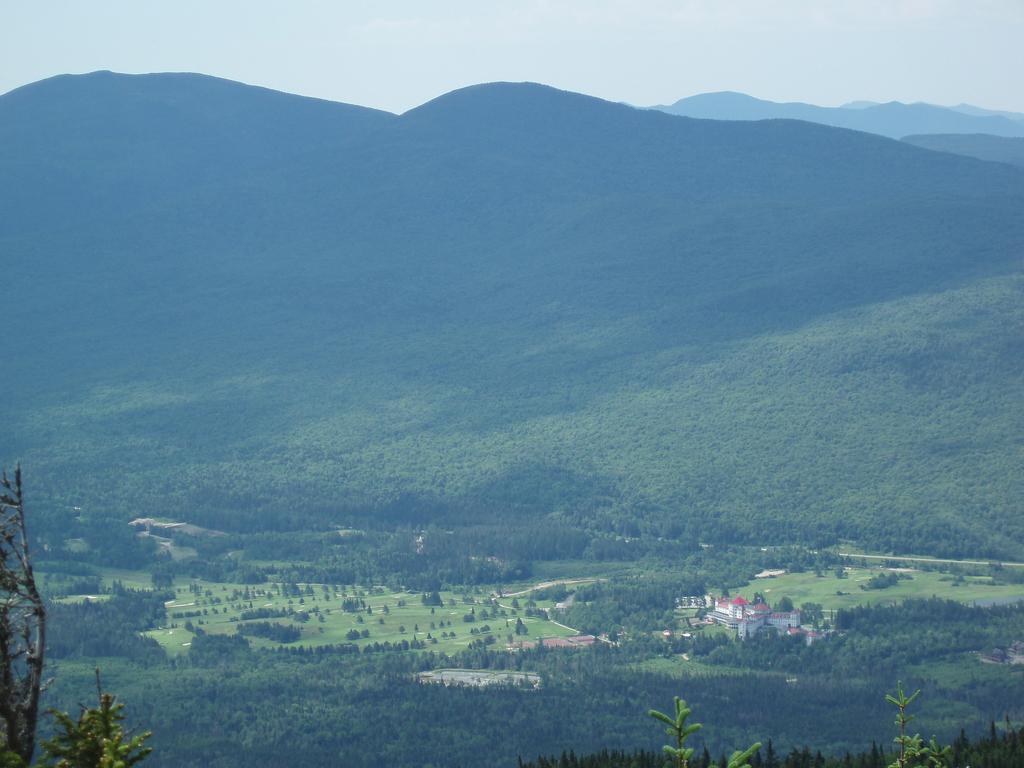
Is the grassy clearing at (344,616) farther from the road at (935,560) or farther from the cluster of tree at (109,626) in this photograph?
the road at (935,560)

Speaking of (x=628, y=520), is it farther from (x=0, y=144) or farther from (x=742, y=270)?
(x=0, y=144)

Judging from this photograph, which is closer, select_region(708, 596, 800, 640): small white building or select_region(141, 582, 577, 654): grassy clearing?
select_region(708, 596, 800, 640): small white building

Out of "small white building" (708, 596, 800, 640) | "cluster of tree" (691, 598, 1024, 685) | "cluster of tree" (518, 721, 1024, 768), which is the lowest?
"cluster of tree" (691, 598, 1024, 685)

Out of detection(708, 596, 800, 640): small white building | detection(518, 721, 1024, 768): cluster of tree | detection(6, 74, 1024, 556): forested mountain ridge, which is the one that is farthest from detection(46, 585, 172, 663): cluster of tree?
detection(518, 721, 1024, 768): cluster of tree

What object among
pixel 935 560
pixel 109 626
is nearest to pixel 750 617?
pixel 935 560

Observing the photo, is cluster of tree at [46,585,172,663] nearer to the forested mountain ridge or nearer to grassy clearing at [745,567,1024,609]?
the forested mountain ridge

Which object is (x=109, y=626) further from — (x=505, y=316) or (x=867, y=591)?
(x=505, y=316)
